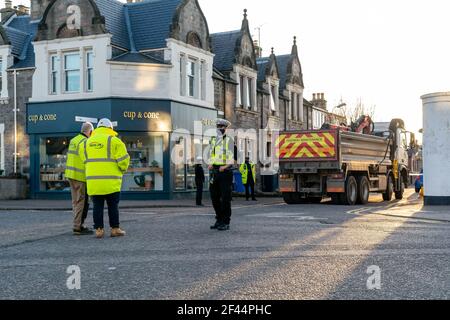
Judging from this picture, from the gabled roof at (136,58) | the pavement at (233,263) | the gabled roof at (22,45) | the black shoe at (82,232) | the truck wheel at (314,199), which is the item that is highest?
the gabled roof at (22,45)

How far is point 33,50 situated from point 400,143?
667 inches

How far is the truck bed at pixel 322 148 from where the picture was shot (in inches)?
762

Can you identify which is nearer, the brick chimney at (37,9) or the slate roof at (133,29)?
the slate roof at (133,29)

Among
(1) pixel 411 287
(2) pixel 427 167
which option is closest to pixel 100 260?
(1) pixel 411 287

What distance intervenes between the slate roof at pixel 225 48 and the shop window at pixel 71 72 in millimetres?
8337

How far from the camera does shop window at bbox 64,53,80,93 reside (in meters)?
25.3

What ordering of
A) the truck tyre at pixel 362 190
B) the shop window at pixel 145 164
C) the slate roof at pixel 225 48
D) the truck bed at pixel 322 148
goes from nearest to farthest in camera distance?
the truck bed at pixel 322 148 < the truck tyre at pixel 362 190 < the shop window at pixel 145 164 < the slate roof at pixel 225 48

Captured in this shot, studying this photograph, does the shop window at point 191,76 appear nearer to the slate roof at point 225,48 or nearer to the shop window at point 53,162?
the slate roof at point 225,48

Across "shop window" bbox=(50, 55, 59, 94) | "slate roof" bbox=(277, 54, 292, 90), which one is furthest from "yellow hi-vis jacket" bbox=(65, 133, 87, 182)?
"slate roof" bbox=(277, 54, 292, 90)

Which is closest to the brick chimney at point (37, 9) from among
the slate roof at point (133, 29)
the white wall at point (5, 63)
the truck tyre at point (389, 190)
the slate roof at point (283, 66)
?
the slate roof at point (133, 29)

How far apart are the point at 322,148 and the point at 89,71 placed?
11013 mm

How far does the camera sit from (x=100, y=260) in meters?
7.31

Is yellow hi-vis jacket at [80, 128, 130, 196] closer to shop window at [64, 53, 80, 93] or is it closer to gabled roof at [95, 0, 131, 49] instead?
gabled roof at [95, 0, 131, 49]

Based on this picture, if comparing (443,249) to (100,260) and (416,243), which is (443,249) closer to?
(416,243)
